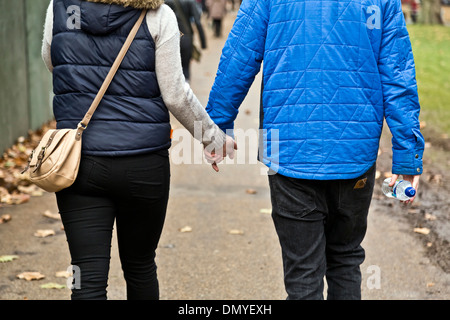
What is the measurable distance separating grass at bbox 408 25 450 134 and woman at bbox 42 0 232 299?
798 centimetres

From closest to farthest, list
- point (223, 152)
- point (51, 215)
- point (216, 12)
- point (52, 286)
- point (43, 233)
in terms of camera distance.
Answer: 1. point (223, 152)
2. point (52, 286)
3. point (43, 233)
4. point (51, 215)
5. point (216, 12)

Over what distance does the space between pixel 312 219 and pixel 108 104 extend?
0.99 metres

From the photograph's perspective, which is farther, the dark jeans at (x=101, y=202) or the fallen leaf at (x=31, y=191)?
the fallen leaf at (x=31, y=191)

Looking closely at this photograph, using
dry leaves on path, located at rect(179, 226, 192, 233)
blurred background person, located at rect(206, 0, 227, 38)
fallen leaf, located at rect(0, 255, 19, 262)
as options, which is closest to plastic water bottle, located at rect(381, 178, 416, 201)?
dry leaves on path, located at rect(179, 226, 192, 233)

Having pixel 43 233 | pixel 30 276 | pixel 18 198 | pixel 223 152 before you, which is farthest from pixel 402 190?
pixel 18 198

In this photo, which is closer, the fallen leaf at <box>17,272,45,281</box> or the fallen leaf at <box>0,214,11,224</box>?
the fallen leaf at <box>17,272,45,281</box>

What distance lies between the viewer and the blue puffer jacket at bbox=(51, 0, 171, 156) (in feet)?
9.42

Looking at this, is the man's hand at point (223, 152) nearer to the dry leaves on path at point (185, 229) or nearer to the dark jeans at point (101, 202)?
the dark jeans at point (101, 202)

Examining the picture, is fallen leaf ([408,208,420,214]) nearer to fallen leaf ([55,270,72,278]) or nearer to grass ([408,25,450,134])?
fallen leaf ([55,270,72,278])

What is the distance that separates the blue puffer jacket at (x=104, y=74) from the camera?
9.42 feet

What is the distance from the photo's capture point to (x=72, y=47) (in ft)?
9.53

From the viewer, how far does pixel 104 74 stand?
2.89 metres

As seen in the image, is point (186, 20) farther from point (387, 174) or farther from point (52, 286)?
point (52, 286)

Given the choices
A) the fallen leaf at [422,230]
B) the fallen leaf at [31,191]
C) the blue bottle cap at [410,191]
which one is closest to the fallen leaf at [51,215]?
the fallen leaf at [31,191]
